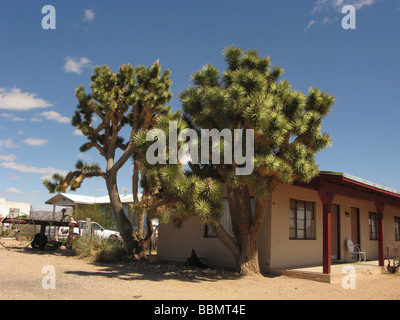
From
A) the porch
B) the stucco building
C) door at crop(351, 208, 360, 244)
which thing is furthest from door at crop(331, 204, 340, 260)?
the porch

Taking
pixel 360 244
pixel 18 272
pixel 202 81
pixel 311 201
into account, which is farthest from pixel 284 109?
pixel 360 244

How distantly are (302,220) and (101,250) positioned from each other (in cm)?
732

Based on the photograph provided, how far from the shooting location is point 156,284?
891 cm

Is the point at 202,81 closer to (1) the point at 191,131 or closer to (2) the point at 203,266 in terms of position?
(1) the point at 191,131

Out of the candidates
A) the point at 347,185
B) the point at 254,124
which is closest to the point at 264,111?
the point at 254,124

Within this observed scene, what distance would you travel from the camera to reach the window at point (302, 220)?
12.8 metres

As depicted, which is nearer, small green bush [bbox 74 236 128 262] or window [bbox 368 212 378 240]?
small green bush [bbox 74 236 128 262]

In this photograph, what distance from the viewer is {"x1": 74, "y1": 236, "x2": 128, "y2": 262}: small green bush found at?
13217 millimetres

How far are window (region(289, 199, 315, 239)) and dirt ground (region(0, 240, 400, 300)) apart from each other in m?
2.41

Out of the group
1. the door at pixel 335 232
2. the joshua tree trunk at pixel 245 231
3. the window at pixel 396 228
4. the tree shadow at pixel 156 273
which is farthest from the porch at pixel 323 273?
the window at pixel 396 228

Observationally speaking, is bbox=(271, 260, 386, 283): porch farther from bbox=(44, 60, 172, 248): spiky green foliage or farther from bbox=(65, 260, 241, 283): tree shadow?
bbox=(44, 60, 172, 248): spiky green foliage

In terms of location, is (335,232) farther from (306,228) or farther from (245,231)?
(245,231)

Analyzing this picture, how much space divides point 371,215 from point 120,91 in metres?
13.0

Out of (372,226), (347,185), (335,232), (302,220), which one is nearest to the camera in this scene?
(347,185)
